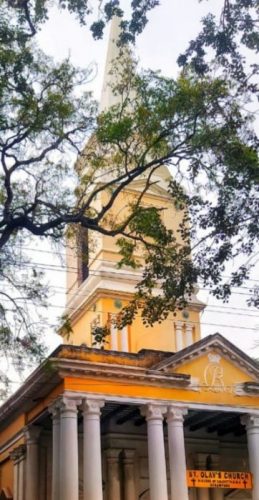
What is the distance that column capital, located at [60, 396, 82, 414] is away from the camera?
17.1 meters

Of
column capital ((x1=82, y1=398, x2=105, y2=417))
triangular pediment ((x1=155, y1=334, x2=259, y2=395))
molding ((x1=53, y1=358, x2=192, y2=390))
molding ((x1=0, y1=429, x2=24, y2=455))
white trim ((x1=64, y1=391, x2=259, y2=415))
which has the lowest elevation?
column capital ((x1=82, y1=398, x2=105, y2=417))

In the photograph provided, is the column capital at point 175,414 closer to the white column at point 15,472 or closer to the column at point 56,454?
the column at point 56,454

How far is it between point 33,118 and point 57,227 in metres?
1.79

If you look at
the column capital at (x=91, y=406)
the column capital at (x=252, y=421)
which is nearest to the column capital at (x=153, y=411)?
the column capital at (x=91, y=406)

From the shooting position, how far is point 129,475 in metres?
21.0

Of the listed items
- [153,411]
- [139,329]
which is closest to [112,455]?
[153,411]

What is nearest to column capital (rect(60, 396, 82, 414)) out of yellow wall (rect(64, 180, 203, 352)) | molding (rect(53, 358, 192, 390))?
molding (rect(53, 358, 192, 390))

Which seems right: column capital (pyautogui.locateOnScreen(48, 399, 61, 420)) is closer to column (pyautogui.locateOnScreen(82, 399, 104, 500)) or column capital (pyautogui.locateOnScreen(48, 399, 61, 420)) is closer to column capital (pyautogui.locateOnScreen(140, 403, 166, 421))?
column (pyautogui.locateOnScreen(82, 399, 104, 500))

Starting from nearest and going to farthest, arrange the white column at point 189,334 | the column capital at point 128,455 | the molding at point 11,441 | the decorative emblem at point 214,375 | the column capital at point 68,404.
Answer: the column capital at point 68,404, the decorative emblem at point 214,375, the molding at point 11,441, the column capital at point 128,455, the white column at point 189,334

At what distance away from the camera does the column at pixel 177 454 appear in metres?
17.4

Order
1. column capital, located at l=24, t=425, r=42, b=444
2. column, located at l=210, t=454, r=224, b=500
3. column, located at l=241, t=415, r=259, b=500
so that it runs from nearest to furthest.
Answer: column, located at l=241, t=415, r=259, b=500
column capital, located at l=24, t=425, r=42, b=444
column, located at l=210, t=454, r=224, b=500

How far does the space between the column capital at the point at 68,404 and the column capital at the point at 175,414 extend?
2571 mm

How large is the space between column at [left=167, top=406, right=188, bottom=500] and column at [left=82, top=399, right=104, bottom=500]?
6.45ft

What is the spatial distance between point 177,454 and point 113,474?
3.59 metres
